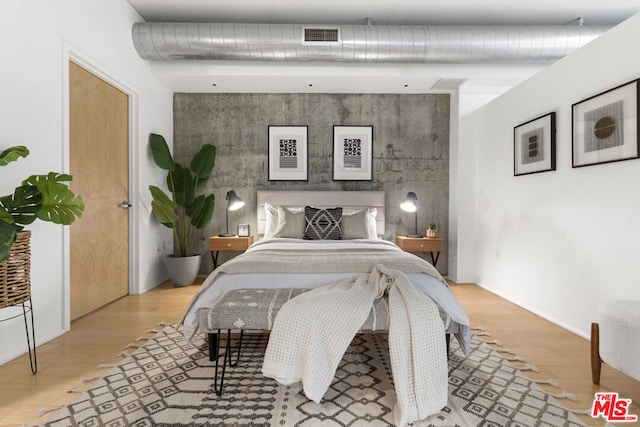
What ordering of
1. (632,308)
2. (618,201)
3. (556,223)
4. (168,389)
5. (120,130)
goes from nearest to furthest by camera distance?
(632,308) → (168,389) → (618,201) → (556,223) → (120,130)

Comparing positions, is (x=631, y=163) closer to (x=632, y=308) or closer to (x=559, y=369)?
(x=632, y=308)

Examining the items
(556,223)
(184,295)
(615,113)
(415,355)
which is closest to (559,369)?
(415,355)

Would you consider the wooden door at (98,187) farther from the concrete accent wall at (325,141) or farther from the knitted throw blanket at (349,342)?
the knitted throw blanket at (349,342)

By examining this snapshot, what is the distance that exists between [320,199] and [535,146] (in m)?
2.46

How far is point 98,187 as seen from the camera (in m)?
3.30

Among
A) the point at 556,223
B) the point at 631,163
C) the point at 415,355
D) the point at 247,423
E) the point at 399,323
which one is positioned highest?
the point at 631,163

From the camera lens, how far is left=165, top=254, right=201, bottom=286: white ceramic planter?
13.6 ft

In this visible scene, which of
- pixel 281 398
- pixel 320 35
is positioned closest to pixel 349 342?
pixel 281 398

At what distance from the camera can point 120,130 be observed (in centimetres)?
366

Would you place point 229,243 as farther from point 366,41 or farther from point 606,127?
point 606,127

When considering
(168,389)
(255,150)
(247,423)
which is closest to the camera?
(247,423)

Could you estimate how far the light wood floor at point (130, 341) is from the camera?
183 centimetres

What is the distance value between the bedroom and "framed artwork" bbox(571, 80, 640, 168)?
79 millimetres

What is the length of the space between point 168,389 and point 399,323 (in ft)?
4.27
